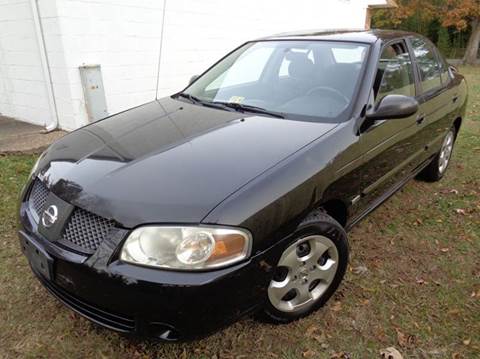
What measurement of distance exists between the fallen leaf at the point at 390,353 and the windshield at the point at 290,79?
1352 millimetres

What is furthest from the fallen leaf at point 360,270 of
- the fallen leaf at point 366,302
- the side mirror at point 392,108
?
the side mirror at point 392,108

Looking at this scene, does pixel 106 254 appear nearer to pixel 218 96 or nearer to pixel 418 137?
pixel 218 96

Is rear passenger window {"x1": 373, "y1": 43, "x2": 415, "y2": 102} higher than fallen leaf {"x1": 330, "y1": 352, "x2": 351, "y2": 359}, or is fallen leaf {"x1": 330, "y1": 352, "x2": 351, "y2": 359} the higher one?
rear passenger window {"x1": 373, "y1": 43, "x2": 415, "y2": 102}

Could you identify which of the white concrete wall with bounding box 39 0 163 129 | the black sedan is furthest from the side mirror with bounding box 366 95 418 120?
the white concrete wall with bounding box 39 0 163 129

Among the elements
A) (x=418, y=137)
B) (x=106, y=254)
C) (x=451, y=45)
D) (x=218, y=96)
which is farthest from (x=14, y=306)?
(x=451, y=45)

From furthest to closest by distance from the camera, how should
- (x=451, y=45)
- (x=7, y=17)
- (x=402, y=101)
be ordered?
(x=451, y=45)
(x=7, y=17)
(x=402, y=101)

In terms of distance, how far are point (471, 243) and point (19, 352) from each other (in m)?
3.26

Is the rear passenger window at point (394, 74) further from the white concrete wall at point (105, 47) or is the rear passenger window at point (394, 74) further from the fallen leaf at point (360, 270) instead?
the white concrete wall at point (105, 47)

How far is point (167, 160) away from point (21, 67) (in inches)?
187

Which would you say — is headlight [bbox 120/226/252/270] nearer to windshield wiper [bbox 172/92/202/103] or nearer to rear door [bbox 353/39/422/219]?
rear door [bbox 353/39/422/219]

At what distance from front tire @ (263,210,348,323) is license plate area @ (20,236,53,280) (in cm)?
108

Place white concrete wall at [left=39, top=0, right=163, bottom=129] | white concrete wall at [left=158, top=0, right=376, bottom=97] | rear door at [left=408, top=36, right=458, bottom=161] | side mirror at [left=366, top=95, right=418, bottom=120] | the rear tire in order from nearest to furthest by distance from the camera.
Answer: side mirror at [left=366, top=95, right=418, bottom=120] < rear door at [left=408, top=36, right=458, bottom=161] < the rear tire < white concrete wall at [left=39, top=0, right=163, bottom=129] < white concrete wall at [left=158, top=0, right=376, bottom=97]

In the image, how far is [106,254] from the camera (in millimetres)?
1763

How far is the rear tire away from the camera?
427 cm
